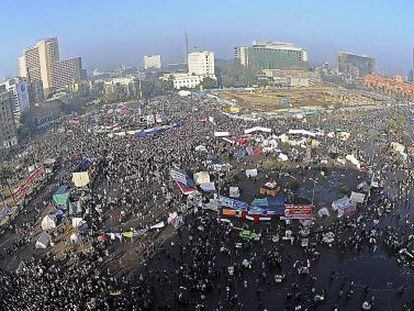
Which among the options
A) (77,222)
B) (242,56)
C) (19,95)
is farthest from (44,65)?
(77,222)

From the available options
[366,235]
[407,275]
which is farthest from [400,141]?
[407,275]

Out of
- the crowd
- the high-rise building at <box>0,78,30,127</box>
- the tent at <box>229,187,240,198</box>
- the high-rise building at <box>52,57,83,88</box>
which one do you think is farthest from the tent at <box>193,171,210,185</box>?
the high-rise building at <box>52,57,83,88</box>

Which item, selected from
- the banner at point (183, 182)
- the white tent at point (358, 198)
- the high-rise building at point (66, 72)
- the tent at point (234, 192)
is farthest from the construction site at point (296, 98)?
the high-rise building at point (66, 72)

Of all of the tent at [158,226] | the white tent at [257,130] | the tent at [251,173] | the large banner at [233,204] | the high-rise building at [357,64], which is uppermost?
the large banner at [233,204]

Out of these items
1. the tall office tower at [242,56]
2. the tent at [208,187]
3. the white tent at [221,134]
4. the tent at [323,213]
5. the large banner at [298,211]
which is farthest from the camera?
the tall office tower at [242,56]

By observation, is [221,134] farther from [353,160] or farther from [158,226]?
[158,226]

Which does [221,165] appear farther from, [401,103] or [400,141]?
[401,103]

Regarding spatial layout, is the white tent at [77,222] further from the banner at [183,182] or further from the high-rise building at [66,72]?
the high-rise building at [66,72]
